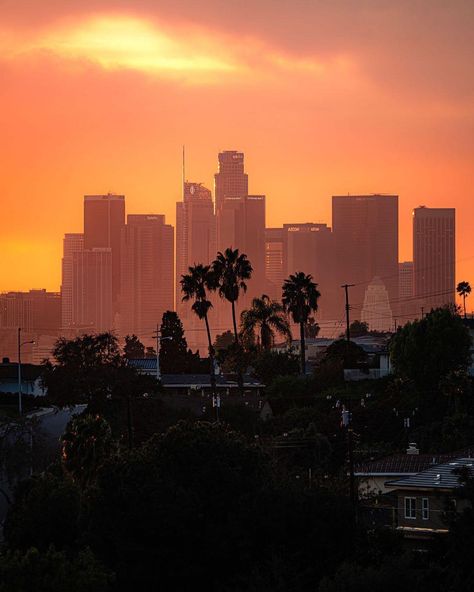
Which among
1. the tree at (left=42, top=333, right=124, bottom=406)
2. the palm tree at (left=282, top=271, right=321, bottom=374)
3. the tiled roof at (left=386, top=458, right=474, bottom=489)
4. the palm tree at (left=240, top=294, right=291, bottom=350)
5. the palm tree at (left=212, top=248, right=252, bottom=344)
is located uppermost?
the palm tree at (left=212, top=248, right=252, bottom=344)

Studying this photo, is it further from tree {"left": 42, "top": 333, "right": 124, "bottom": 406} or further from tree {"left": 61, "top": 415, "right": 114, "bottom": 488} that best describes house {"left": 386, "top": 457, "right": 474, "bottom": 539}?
tree {"left": 42, "top": 333, "right": 124, "bottom": 406}

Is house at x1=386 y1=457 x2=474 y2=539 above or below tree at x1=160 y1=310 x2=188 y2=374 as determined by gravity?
below

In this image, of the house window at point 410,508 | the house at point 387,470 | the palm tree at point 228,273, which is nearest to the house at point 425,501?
the house window at point 410,508

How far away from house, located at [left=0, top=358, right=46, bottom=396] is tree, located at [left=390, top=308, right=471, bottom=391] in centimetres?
A: 3065

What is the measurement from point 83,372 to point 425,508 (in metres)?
41.0

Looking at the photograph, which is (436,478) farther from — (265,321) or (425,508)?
(265,321)

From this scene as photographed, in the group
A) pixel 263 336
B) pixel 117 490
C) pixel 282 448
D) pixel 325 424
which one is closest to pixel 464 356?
pixel 325 424

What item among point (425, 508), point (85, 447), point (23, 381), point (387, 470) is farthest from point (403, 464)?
point (23, 381)

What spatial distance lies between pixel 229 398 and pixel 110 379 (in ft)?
41.1

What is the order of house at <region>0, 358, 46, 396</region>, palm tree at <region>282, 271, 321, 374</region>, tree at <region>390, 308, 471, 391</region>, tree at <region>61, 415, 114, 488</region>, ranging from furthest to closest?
palm tree at <region>282, 271, 321, 374</region> → house at <region>0, 358, 46, 396</region> → tree at <region>390, 308, 471, 391</region> → tree at <region>61, 415, 114, 488</region>

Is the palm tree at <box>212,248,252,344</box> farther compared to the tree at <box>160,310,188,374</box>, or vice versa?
the tree at <box>160,310,188,374</box>

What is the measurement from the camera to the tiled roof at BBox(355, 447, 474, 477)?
199 feet

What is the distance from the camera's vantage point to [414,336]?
88.1m

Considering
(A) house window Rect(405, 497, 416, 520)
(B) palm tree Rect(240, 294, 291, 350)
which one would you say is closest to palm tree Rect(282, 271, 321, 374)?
(B) palm tree Rect(240, 294, 291, 350)
